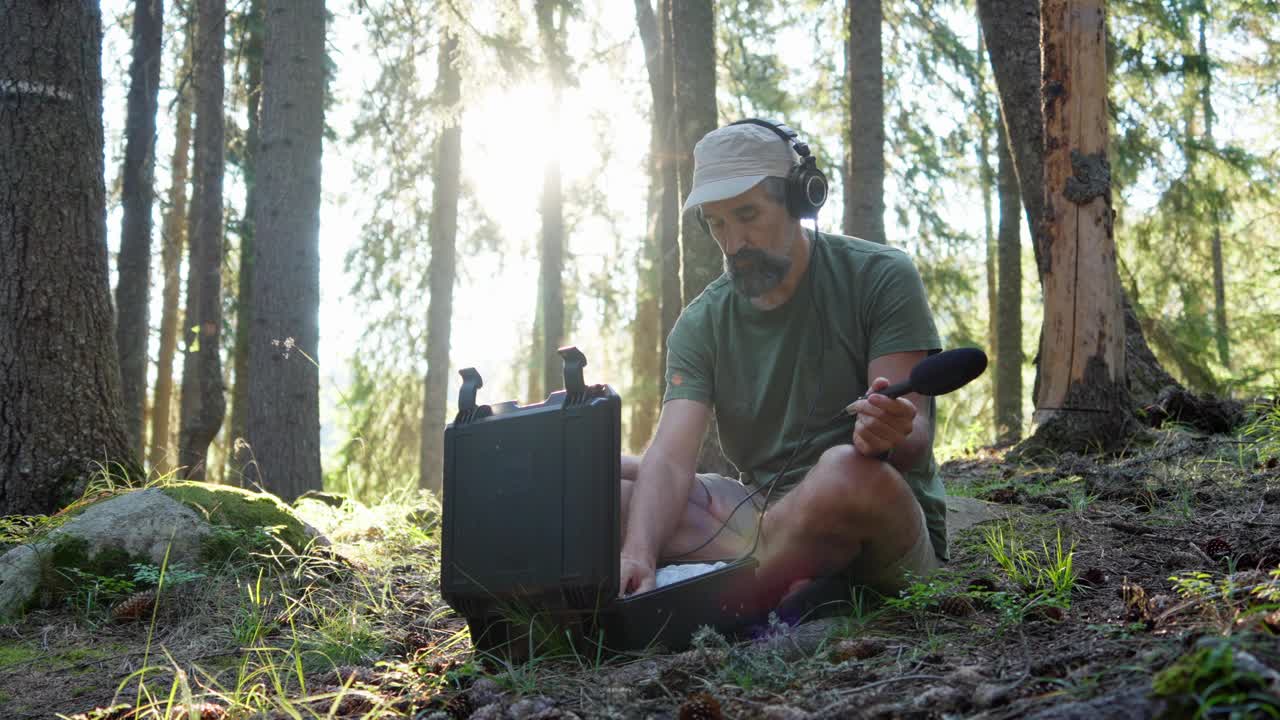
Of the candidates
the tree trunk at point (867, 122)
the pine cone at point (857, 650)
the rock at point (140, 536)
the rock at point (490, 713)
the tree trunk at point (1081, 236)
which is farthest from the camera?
the tree trunk at point (867, 122)

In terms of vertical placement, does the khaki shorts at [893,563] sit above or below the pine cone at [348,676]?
above

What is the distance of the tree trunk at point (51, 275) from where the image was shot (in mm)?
4445

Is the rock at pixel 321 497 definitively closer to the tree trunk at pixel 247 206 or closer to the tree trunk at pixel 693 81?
the tree trunk at pixel 693 81

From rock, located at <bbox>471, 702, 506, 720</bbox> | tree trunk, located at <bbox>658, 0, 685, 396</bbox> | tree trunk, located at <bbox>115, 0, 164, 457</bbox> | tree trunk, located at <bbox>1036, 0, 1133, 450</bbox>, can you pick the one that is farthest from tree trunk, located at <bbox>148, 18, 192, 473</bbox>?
rock, located at <bbox>471, 702, 506, 720</bbox>

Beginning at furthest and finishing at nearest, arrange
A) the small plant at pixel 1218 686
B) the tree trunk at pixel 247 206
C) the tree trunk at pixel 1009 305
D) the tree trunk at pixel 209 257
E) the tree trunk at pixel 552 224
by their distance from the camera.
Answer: the tree trunk at pixel 247 206 → the tree trunk at pixel 552 224 → the tree trunk at pixel 1009 305 → the tree trunk at pixel 209 257 → the small plant at pixel 1218 686

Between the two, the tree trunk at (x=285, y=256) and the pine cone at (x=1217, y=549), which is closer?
the pine cone at (x=1217, y=549)

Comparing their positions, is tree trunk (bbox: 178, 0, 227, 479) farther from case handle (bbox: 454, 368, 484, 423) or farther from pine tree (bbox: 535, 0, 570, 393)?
case handle (bbox: 454, 368, 484, 423)

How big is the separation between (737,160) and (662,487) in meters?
1.11

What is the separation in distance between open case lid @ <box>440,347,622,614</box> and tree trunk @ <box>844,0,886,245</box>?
5313mm

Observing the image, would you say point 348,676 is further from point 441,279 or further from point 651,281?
point 651,281

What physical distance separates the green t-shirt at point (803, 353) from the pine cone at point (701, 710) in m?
1.31

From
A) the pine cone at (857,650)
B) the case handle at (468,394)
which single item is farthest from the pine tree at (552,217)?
the pine cone at (857,650)

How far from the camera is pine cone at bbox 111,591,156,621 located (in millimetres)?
3578

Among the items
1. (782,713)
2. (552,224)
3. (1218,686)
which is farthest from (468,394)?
(552,224)
